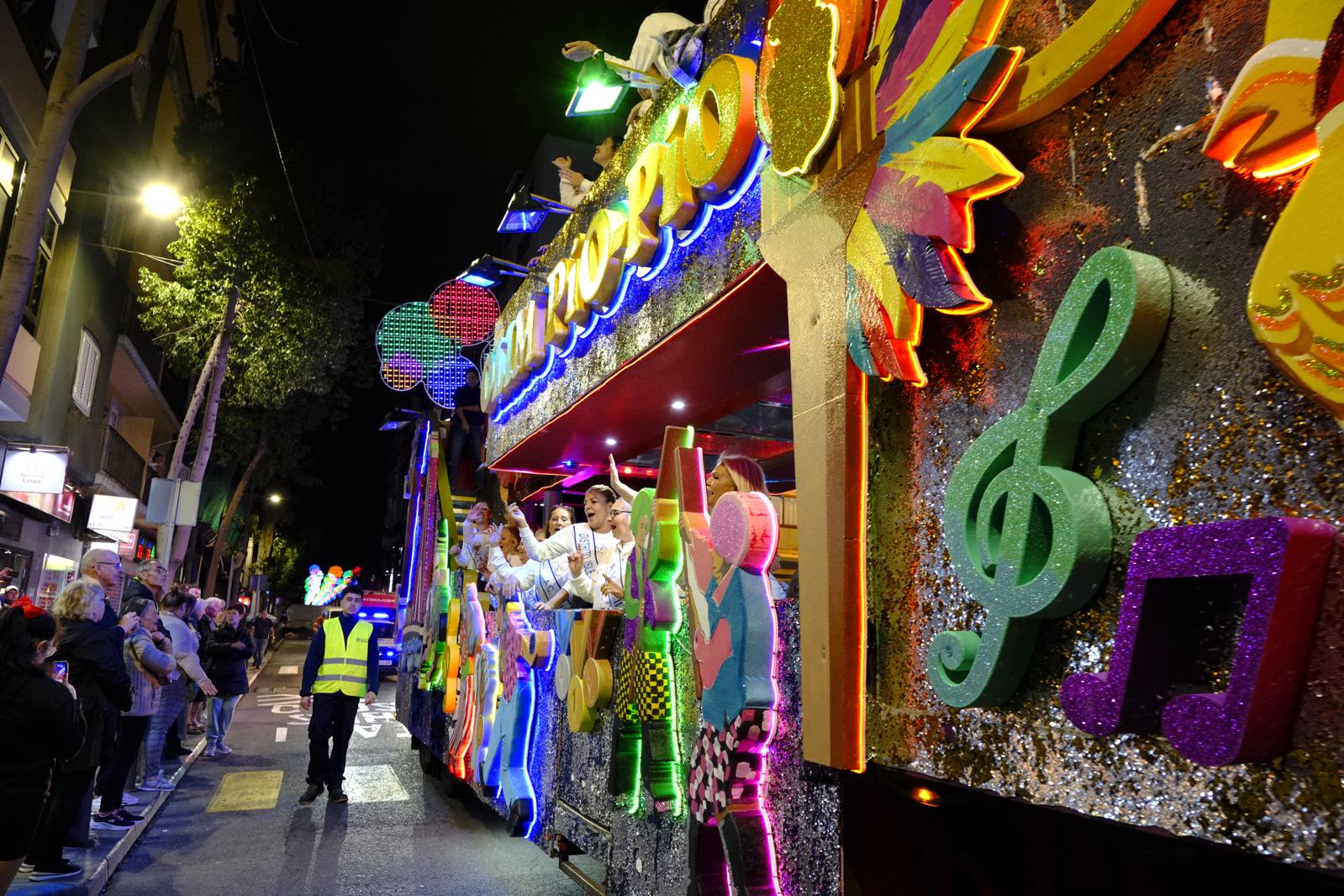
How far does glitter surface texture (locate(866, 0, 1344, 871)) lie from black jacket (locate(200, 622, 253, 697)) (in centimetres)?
1138

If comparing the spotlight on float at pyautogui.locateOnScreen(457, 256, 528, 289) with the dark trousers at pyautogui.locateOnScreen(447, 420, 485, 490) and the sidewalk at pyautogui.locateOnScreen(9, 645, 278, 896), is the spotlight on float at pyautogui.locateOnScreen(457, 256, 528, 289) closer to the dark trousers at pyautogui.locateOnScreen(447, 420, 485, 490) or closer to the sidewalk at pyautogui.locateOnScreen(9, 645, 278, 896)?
the dark trousers at pyautogui.locateOnScreen(447, 420, 485, 490)

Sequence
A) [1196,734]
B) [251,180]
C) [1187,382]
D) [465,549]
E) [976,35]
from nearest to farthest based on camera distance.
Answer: [1196,734]
[1187,382]
[976,35]
[465,549]
[251,180]

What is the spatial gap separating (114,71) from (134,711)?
5.25 m

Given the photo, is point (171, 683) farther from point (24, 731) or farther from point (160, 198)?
point (160, 198)

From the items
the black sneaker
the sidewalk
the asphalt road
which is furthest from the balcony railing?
the black sneaker

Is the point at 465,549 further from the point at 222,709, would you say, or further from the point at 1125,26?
the point at 1125,26

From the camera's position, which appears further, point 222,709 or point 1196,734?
point 222,709

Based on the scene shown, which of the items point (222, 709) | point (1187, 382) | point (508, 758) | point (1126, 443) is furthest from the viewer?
point (222, 709)

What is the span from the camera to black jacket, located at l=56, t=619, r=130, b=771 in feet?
19.4

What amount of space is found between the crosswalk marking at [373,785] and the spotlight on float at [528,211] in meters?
6.03

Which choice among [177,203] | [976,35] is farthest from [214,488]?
[976,35]

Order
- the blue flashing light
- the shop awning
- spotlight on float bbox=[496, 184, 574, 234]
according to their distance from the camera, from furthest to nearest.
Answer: the blue flashing light → spotlight on float bbox=[496, 184, 574, 234] → the shop awning

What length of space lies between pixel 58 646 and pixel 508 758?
120 inches

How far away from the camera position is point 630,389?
20.8 feet
